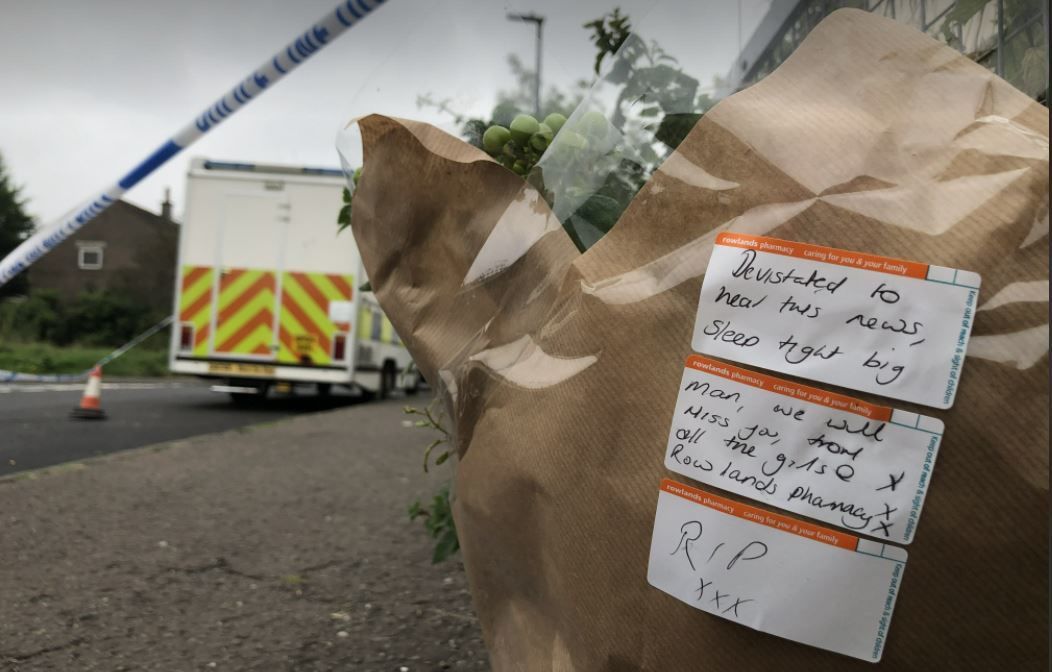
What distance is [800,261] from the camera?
928 mm

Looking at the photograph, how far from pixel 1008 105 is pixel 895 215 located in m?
0.17

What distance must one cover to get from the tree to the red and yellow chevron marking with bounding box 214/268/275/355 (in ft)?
103

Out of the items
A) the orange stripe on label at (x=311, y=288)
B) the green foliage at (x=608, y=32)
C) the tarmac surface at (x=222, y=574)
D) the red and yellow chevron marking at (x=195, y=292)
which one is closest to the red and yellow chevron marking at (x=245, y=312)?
the red and yellow chevron marking at (x=195, y=292)

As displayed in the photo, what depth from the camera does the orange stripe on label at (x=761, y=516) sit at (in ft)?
2.92

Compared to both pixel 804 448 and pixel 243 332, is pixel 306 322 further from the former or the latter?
pixel 804 448

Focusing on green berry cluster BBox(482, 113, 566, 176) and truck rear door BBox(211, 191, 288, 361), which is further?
truck rear door BBox(211, 191, 288, 361)

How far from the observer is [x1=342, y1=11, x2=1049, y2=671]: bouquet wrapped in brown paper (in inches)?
33.2

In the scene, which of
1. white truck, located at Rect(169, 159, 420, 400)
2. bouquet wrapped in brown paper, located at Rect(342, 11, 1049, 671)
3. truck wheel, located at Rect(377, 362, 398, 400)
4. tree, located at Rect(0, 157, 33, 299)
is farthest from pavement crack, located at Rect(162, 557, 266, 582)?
tree, located at Rect(0, 157, 33, 299)

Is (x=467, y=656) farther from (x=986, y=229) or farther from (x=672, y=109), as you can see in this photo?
(x=986, y=229)

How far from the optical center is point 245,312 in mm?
10773

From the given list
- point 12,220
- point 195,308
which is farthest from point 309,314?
point 12,220

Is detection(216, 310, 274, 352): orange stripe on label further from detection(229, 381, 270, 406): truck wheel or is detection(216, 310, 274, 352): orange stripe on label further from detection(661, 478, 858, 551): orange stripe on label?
detection(661, 478, 858, 551): orange stripe on label

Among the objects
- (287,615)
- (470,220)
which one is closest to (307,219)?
(287,615)

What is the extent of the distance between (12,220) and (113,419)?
34816 mm
